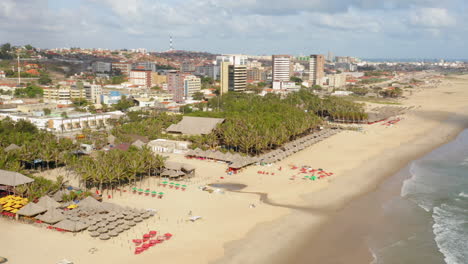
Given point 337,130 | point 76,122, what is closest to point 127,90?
point 76,122

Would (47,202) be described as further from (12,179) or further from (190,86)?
(190,86)

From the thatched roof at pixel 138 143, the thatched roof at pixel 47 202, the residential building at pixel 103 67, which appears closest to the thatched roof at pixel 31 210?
the thatched roof at pixel 47 202

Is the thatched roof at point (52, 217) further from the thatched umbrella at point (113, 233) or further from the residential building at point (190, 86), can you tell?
the residential building at point (190, 86)

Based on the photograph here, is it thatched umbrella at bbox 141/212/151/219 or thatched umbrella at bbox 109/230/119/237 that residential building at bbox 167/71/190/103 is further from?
thatched umbrella at bbox 109/230/119/237

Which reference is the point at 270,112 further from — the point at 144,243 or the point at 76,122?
the point at 144,243

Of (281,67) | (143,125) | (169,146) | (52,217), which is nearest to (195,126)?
(143,125)

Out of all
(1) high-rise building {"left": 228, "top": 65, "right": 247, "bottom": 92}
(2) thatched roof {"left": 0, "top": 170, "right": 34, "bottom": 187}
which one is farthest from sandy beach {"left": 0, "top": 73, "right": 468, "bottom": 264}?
(1) high-rise building {"left": 228, "top": 65, "right": 247, "bottom": 92}
